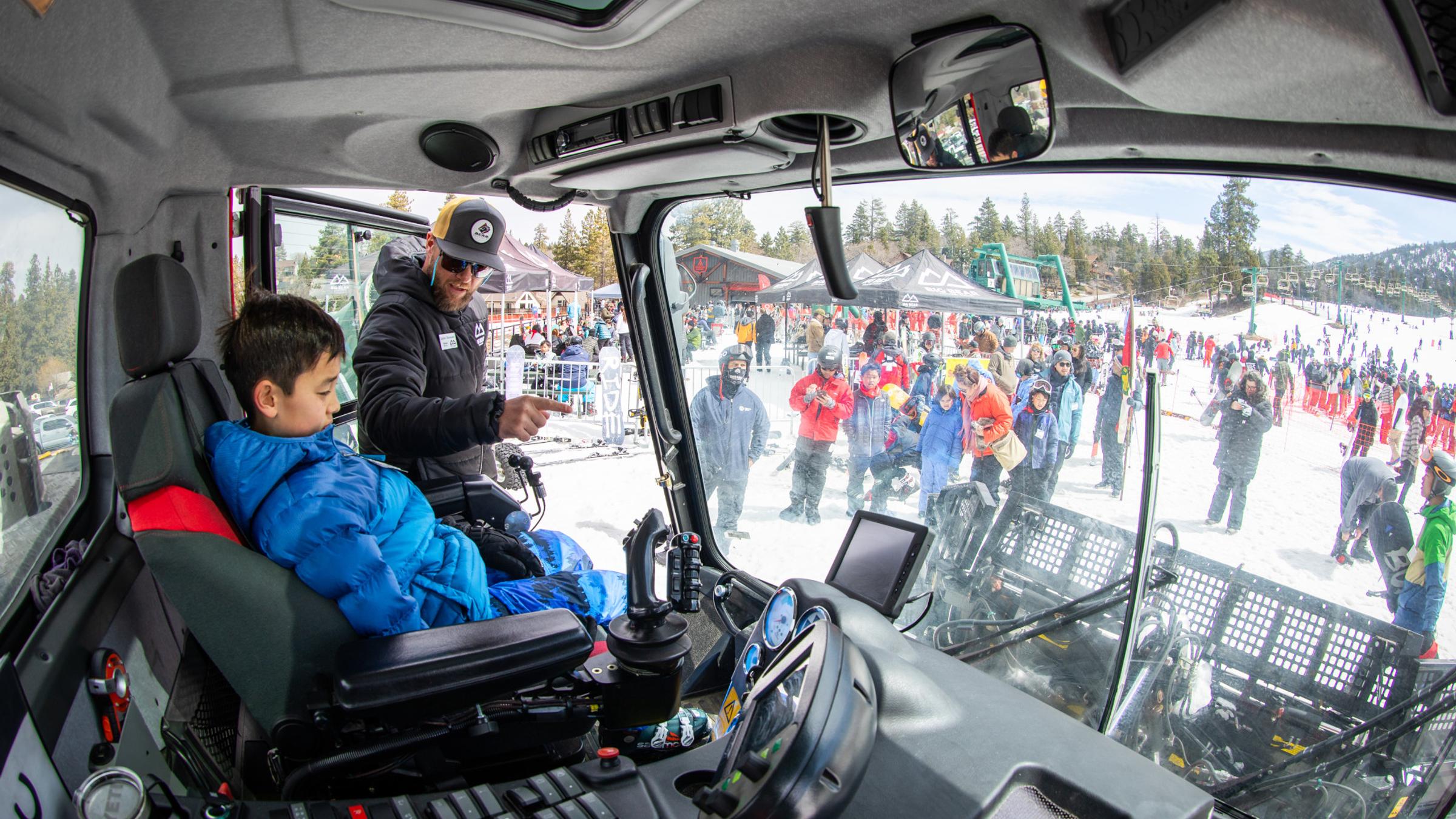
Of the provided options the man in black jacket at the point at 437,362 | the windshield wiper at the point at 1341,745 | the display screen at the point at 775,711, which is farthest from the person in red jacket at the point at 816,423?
the display screen at the point at 775,711

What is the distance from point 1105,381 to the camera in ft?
6.16

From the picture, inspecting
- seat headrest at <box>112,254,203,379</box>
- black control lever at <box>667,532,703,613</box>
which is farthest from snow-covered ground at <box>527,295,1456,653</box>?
seat headrest at <box>112,254,203,379</box>

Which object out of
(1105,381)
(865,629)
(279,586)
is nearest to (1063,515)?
(1105,381)

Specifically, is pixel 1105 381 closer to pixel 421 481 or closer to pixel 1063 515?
pixel 1063 515

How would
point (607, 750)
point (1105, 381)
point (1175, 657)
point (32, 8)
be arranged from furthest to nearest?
point (1105, 381) < point (1175, 657) < point (607, 750) < point (32, 8)

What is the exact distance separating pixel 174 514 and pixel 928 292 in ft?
6.38

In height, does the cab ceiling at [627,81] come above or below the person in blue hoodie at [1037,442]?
above

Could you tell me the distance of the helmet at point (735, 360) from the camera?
3.07 metres

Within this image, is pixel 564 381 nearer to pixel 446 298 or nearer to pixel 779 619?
pixel 446 298

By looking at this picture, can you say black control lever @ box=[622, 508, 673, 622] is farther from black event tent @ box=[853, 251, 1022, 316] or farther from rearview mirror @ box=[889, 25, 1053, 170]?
rearview mirror @ box=[889, 25, 1053, 170]

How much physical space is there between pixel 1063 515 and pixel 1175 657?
0.40m

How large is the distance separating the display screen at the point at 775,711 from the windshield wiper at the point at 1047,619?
32.5 inches

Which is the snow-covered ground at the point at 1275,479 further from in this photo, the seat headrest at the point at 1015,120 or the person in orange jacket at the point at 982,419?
the seat headrest at the point at 1015,120

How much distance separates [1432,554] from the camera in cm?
138
